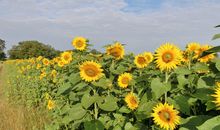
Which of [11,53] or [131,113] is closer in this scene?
[131,113]

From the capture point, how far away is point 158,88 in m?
2.97

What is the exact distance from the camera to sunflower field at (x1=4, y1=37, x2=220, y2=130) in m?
2.81

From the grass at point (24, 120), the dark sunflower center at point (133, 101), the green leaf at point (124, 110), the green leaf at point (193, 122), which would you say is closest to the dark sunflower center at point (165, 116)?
the green leaf at point (193, 122)

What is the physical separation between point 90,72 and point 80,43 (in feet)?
3.39

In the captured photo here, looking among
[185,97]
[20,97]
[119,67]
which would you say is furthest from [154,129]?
[20,97]

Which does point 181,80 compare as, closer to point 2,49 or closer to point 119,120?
point 119,120

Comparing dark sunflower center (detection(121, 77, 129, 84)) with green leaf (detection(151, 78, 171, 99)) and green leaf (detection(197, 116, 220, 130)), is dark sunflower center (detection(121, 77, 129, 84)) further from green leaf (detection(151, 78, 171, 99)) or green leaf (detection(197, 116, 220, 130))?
green leaf (detection(197, 116, 220, 130))

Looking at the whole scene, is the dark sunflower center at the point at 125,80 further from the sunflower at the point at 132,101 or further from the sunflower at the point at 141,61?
the sunflower at the point at 132,101

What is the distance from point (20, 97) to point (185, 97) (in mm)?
10251

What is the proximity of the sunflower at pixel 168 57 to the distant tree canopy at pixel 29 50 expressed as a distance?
5672 cm

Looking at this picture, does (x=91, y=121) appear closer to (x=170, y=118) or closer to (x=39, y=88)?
(x=170, y=118)

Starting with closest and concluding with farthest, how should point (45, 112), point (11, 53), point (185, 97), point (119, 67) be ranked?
point (185, 97) → point (119, 67) → point (45, 112) → point (11, 53)

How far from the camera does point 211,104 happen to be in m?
2.25

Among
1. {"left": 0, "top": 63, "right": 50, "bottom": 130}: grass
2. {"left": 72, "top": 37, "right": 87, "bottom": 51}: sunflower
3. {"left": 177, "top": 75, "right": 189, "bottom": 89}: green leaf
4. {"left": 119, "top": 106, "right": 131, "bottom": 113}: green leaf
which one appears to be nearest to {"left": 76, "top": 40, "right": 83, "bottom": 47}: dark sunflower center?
{"left": 72, "top": 37, "right": 87, "bottom": 51}: sunflower
